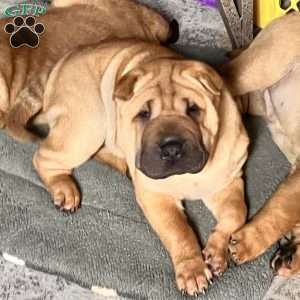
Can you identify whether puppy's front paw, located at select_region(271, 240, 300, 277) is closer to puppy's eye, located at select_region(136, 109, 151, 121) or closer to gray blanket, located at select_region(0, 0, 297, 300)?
gray blanket, located at select_region(0, 0, 297, 300)

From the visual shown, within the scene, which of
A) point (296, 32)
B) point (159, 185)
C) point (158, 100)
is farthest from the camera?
point (296, 32)

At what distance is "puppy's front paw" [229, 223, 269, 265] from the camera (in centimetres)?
197

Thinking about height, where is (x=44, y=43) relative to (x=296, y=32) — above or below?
below

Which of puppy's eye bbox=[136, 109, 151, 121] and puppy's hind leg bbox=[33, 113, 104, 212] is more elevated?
puppy's eye bbox=[136, 109, 151, 121]

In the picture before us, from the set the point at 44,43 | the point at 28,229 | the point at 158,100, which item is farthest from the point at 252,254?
the point at 44,43

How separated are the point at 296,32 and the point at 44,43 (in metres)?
0.77

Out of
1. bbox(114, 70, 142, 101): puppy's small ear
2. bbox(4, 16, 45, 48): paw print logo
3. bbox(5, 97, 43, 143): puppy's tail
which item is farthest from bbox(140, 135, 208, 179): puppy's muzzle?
bbox(4, 16, 45, 48): paw print logo

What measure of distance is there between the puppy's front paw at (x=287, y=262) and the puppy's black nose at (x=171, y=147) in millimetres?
377

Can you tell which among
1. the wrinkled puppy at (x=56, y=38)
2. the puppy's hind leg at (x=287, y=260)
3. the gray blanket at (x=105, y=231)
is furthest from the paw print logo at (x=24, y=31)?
the puppy's hind leg at (x=287, y=260)

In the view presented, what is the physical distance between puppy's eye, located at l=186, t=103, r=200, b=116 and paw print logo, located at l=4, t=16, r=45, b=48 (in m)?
0.75

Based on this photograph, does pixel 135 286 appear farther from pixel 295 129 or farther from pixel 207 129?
pixel 295 129

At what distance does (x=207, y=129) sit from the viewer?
1974 mm

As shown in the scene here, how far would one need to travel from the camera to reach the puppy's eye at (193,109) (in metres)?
1.95

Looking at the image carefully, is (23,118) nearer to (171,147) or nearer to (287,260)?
(171,147)
